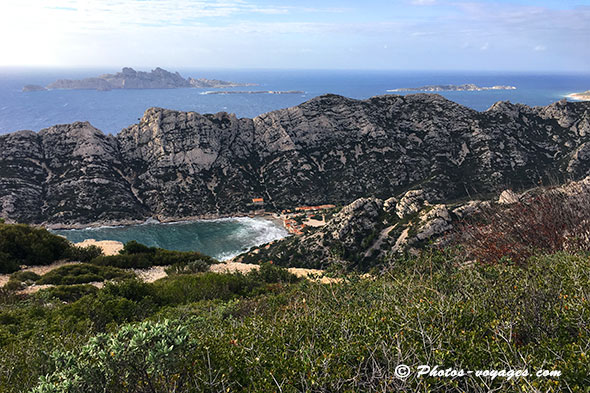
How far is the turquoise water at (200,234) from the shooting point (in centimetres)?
5794

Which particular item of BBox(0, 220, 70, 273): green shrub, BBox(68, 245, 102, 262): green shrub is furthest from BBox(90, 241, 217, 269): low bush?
BBox(0, 220, 70, 273): green shrub

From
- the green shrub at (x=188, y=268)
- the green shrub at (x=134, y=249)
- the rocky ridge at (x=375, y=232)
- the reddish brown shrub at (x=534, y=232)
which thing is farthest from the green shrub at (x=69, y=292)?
the reddish brown shrub at (x=534, y=232)

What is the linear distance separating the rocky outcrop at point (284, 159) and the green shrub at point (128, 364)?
209 feet

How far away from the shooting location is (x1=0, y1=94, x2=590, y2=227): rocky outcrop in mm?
66875

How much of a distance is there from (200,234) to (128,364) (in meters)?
61.1

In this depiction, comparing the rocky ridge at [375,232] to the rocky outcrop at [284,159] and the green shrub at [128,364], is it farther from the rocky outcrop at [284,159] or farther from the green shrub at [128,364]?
the green shrub at [128,364]

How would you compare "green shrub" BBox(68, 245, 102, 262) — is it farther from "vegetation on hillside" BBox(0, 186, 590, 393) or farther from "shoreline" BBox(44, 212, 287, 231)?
"shoreline" BBox(44, 212, 287, 231)

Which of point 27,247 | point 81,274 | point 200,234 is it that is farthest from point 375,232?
point 200,234

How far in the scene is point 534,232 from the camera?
15.3 m

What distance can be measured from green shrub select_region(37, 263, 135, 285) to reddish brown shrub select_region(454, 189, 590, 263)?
23.1m

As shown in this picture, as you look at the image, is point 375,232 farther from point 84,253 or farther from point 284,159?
point 284,159

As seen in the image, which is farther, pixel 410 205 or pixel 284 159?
pixel 284 159

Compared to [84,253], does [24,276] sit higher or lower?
higher

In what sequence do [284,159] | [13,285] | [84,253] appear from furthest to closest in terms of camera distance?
[284,159]
[84,253]
[13,285]
